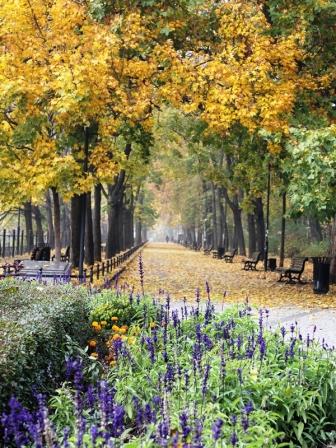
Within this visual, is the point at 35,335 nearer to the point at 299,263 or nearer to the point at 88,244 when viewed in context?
the point at 299,263

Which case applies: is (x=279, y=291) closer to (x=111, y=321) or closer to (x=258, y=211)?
(x=111, y=321)

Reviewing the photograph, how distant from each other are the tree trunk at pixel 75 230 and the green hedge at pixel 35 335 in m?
12.6

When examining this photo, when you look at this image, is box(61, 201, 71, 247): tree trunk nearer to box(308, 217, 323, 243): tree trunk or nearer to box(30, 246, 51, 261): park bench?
box(308, 217, 323, 243): tree trunk

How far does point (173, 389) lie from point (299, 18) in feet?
50.7

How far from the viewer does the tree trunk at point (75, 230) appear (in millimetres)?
21697

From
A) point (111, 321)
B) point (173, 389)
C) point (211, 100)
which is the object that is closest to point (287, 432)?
point (173, 389)

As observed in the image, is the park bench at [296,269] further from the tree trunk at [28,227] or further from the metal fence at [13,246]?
the tree trunk at [28,227]

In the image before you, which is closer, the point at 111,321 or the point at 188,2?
the point at 111,321

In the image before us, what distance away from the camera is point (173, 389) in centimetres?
543

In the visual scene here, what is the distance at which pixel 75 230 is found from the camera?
22.0 meters

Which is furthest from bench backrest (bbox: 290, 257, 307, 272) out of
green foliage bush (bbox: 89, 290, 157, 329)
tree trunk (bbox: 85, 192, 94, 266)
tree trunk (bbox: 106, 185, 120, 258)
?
green foliage bush (bbox: 89, 290, 157, 329)

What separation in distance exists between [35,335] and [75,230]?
16.2 m

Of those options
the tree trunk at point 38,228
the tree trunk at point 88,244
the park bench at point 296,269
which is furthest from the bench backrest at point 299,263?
the tree trunk at point 38,228

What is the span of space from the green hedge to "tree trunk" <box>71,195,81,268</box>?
41.2 ft
